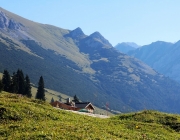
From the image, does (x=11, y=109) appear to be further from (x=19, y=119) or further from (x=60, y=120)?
(x=60, y=120)

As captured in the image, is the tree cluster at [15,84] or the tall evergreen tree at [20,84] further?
the tall evergreen tree at [20,84]

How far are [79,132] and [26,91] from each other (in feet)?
339

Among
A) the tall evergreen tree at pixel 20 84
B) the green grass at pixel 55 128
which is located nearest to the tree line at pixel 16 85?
the tall evergreen tree at pixel 20 84

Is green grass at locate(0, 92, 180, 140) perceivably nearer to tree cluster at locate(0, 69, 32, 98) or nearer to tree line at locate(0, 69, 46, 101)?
tree line at locate(0, 69, 46, 101)

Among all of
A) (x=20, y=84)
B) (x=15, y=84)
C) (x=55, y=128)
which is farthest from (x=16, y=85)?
(x=55, y=128)

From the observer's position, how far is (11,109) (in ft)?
95.7

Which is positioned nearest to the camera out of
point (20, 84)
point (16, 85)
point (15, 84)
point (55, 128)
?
point (55, 128)

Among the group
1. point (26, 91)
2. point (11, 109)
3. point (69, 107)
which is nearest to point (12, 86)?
point (26, 91)

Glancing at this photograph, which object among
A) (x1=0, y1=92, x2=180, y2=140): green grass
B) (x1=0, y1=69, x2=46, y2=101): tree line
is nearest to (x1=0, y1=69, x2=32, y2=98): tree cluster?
(x1=0, y1=69, x2=46, y2=101): tree line

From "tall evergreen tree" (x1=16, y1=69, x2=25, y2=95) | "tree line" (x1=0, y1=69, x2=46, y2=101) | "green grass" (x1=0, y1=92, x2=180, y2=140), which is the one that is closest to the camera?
"green grass" (x1=0, y1=92, x2=180, y2=140)

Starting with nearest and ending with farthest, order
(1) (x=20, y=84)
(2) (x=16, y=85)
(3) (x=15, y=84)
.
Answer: (3) (x=15, y=84)
(2) (x=16, y=85)
(1) (x=20, y=84)

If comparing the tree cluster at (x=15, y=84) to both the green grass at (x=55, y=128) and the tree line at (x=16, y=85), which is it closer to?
the tree line at (x=16, y=85)

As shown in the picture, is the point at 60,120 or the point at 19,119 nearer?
the point at 19,119

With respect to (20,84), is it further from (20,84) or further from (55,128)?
(55,128)
